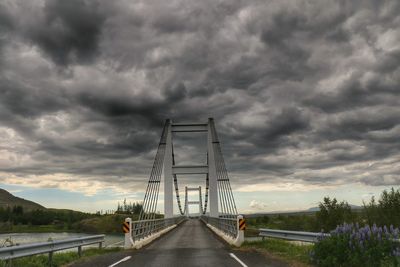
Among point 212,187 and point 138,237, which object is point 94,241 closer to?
point 138,237

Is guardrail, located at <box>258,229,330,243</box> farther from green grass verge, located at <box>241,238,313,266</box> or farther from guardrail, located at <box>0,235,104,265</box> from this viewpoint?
guardrail, located at <box>0,235,104,265</box>

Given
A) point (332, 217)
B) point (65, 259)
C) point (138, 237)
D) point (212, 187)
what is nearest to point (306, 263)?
point (65, 259)

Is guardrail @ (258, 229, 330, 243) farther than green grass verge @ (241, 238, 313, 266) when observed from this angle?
No

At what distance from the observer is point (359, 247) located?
873 cm

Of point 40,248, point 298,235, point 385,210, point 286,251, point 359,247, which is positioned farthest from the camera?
point 385,210

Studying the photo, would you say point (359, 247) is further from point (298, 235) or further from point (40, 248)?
point (40, 248)

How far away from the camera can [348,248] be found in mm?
9109

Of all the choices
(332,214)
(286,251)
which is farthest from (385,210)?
(286,251)

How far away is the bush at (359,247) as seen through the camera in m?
8.10

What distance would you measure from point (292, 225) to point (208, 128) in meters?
37.8

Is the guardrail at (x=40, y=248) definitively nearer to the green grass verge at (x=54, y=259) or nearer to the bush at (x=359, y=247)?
the green grass verge at (x=54, y=259)

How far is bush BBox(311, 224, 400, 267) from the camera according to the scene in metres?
8.10

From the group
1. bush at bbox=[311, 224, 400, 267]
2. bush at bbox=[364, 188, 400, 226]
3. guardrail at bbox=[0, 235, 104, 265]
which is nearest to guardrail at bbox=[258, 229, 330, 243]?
bush at bbox=[311, 224, 400, 267]

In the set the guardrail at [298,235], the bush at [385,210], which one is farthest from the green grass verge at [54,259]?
the bush at [385,210]
